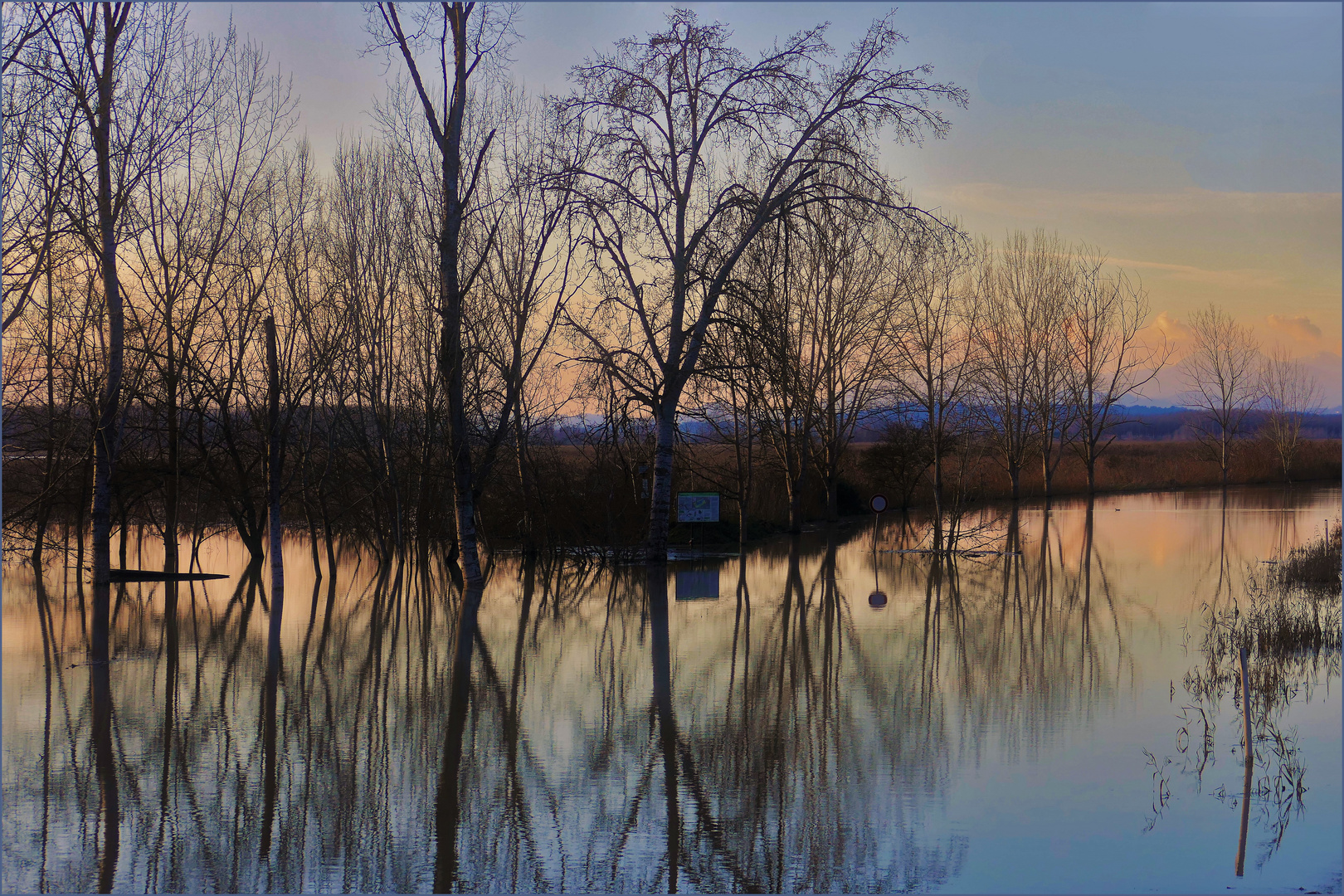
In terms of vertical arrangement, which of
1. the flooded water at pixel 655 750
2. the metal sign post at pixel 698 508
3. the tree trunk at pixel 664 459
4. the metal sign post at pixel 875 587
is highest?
the tree trunk at pixel 664 459

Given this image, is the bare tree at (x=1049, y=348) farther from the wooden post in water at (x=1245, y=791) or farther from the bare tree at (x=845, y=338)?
the wooden post in water at (x=1245, y=791)

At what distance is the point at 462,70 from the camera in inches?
636

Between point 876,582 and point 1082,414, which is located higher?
point 1082,414

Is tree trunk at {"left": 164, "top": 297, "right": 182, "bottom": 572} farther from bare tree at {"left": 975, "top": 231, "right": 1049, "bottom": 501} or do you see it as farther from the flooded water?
bare tree at {"left": 975, "top": 231, "right": 1049, "bottom": 501}

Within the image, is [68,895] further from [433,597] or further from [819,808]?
[433,597]

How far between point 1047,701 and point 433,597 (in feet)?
34.4

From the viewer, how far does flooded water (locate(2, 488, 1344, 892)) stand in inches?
222

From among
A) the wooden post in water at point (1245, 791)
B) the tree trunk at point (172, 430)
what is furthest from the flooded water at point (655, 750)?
the tree trunk at point (172, 430)

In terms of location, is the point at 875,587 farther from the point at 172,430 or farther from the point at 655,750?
the point at 172,430

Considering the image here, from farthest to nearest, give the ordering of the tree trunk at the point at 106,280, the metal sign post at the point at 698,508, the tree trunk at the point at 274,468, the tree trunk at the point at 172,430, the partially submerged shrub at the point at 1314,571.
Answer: the metal sign post at the point at 698,508 < the tree trunk at the point at 172,430 < the partially submerged shrub at the point at 1314,571 < the tree trunk at the point at 274,468 < the tree trunk at the point at 106,280

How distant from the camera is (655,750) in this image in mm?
7793

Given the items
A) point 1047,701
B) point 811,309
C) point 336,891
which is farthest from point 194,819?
point 811,309

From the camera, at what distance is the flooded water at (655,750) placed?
5.64 meters

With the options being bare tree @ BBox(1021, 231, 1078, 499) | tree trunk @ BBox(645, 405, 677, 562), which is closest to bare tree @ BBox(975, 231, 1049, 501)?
bare tree @ BBox(1021, 231, 1078, 499)
